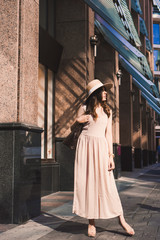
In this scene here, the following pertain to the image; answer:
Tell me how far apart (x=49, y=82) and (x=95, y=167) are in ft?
17.2

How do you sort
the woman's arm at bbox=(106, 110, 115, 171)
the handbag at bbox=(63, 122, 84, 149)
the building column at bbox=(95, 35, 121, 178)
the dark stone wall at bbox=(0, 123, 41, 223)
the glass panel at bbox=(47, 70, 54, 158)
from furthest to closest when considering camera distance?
the building column at bbox=(95, 35, 121, 178) → the glass panel at bbox=(47, 70, 54, 158) → the dark stone wall at bbox=(0, 123, 41, 223) → the handbag at bbox=(63, 122, 84, 149) → the woman's arm at bbox=(106, 110, 115, 171)

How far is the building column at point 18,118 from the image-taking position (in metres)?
5.07

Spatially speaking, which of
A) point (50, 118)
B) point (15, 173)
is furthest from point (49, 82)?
point (15, 173)

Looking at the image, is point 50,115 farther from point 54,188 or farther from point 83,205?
point 83,205

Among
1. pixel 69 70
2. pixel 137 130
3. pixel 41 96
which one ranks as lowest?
pixel 137 130

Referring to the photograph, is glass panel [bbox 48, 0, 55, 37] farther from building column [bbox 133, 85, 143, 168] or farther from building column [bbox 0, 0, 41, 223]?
building column [bbox 133, 85, 143, 168]

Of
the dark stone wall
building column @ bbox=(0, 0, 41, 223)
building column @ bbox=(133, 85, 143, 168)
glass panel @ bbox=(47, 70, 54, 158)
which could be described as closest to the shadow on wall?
glass panel @ bbox=(47, 70, 54, 158)

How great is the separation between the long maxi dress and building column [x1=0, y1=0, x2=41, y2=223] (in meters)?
1.00

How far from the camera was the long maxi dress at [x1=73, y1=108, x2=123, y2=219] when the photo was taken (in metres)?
4.36

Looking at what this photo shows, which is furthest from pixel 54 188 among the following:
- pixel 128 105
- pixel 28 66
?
pixel 128 105

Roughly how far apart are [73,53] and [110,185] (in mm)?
5872

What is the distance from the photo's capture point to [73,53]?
9719 mm

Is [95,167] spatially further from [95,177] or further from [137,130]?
[137,130]

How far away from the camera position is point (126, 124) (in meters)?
18.0
